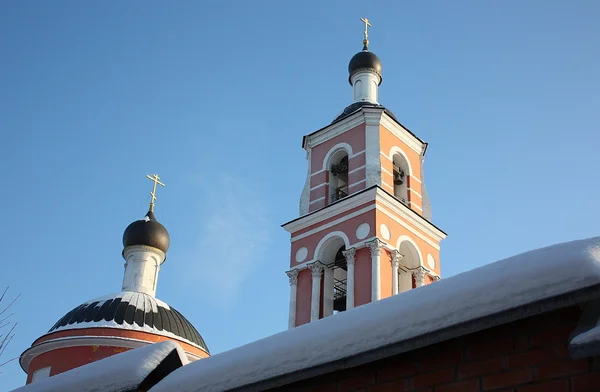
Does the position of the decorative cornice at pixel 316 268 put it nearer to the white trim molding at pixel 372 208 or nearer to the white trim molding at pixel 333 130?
the white trim molding at pixel 372 208

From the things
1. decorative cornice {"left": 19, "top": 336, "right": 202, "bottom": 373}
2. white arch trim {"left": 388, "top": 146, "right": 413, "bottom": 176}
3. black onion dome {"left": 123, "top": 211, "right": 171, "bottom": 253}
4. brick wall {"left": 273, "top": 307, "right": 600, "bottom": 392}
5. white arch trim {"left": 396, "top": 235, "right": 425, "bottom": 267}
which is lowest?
brick wall {"left": 273, "top": 307, "right": 600, "bottom": 392}

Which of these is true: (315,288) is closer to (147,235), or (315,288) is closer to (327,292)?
(327,292)

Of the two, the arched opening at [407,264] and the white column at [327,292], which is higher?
the arched opening at [407,264]

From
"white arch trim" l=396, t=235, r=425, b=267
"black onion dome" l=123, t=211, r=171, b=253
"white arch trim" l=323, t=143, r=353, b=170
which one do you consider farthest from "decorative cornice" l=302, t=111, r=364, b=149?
"black onion dome" l=123, t=211, r=171, b=253

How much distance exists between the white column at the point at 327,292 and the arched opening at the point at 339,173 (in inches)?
79.8

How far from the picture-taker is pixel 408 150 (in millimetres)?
16953

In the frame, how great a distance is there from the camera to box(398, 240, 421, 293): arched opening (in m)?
15.4

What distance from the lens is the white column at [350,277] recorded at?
14203 millimetres

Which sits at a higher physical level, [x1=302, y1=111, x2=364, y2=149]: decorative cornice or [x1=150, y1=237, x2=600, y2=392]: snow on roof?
[x1=302, y1=111, x2=364, y2=149]: decorative cornice

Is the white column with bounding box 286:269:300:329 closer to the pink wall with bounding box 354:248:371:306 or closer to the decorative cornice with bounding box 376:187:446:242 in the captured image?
the pink wall with bounding box 354:248:371:306

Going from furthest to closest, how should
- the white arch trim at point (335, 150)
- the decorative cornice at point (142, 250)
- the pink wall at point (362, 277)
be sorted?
the decorative cornice at point (142, 250), the white arch trim at point (335, 150), the pink wall at point (362, 277)

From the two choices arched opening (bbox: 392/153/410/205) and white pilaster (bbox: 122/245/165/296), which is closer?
arched opening (bbox: 392/153/410/205)

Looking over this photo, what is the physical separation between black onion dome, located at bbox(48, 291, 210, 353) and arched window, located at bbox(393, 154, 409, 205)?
5.53m

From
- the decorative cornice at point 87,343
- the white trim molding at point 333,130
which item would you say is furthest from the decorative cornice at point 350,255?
the decorative cornice at point 87,343
